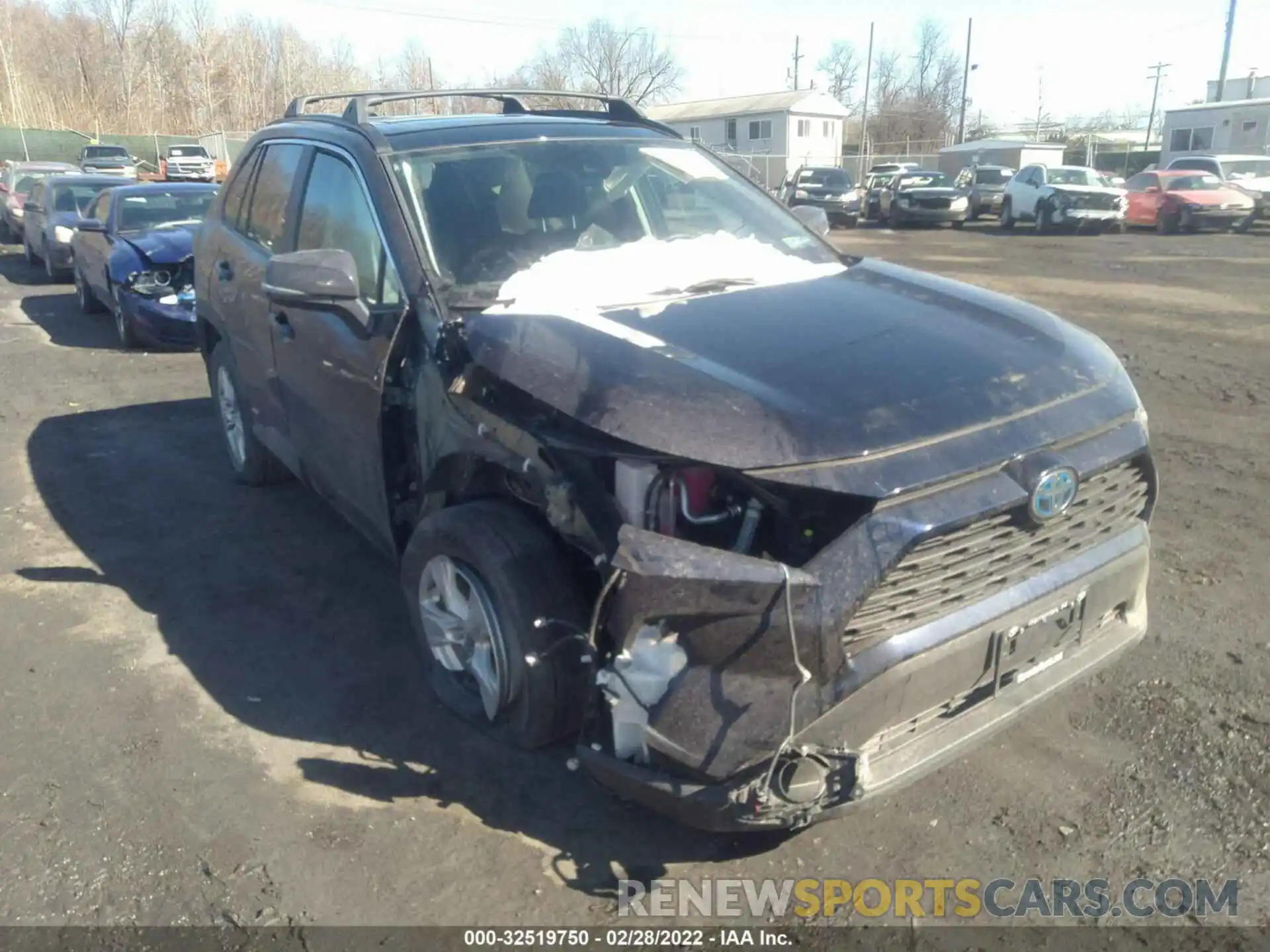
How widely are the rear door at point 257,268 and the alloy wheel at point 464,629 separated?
1659 mm

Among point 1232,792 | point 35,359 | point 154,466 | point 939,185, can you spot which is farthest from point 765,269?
point 939,185

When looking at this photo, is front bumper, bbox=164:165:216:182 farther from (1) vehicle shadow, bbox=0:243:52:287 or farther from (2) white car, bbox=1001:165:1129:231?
(2) white car, bbox=1001:165:1129:231

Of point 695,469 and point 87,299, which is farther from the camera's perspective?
point 87,299

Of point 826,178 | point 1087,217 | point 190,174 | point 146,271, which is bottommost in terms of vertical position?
point 1087,217

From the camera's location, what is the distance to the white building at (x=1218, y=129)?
112ft

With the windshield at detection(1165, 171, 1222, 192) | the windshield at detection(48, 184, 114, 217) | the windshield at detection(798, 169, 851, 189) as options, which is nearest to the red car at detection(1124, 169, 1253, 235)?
the windshield at detection(1165, 171, 1222, 192)

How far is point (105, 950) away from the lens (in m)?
2.64

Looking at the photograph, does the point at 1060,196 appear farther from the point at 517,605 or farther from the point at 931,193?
the point at 517,605

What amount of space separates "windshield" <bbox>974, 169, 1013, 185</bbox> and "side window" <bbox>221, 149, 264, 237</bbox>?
2673cm

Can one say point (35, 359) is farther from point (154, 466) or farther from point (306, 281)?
point (306, 281)

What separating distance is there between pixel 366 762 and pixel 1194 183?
25.9 metres

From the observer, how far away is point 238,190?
17.8 feet

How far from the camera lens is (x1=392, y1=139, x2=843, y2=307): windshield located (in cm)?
354

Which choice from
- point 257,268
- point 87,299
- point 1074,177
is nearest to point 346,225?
point 257,268
